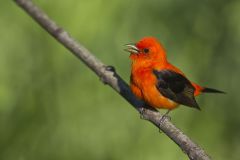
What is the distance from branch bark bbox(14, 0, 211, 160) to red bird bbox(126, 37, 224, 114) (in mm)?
456

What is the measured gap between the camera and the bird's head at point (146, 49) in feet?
16.2

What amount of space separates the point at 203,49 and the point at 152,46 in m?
0.89

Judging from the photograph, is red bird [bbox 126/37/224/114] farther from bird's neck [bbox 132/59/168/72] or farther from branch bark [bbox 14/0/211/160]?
branch bark [bbox 14/0/211/160]

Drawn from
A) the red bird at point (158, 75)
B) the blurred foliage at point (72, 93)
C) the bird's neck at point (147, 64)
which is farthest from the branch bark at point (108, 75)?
the blurred foliage at point (72, 93)

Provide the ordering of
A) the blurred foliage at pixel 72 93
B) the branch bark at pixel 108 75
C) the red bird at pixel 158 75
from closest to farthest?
1. the branch bark at pixel 108 75
2. the red bird at pixel 158 75
3. the blurred foliage at pixel 72 93

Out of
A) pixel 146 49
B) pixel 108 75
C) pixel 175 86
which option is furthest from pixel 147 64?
pixel 108 75

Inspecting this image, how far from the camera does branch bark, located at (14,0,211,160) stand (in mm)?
3314

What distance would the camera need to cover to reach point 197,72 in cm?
559

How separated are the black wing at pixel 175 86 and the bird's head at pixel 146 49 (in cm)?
13

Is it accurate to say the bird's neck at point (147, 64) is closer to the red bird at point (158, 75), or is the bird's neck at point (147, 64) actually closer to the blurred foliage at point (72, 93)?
the red bird at point (158, 75)

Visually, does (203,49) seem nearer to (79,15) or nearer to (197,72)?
(197,72)

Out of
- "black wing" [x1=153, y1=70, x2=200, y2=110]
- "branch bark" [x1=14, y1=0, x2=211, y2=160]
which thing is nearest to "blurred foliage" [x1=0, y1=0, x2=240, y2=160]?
"black wing" [x1=153, y1=70, x2=200, y2=110]

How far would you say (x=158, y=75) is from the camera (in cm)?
494

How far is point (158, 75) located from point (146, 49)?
22 cm
